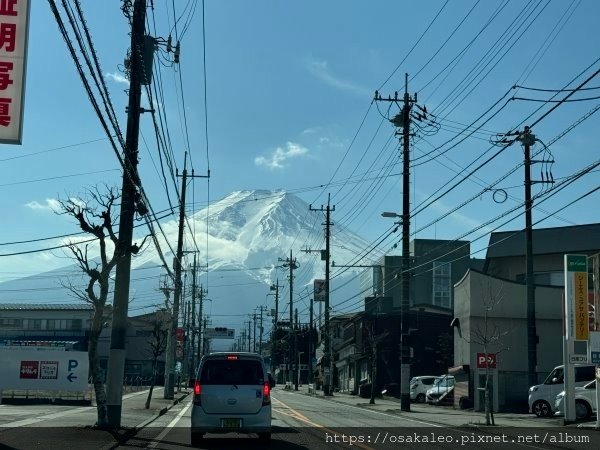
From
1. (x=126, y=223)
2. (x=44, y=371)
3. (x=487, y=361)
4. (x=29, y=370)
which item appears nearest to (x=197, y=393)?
(x=126, y=223)

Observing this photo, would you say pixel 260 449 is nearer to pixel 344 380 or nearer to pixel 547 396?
pixel 547 396

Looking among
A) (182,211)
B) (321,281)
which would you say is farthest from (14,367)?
(321,281)

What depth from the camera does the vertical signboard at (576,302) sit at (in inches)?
1037

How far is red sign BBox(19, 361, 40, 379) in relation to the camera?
36.4 meters

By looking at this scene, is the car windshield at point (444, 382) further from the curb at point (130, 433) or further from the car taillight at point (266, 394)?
the car taillight at point (266, 394)

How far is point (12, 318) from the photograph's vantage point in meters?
89.6

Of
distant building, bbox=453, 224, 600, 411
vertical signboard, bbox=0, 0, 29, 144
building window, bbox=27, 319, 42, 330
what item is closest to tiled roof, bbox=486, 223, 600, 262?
distant building, bbox=453, 224, 600, 411

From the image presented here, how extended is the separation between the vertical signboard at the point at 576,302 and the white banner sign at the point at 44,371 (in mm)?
21583

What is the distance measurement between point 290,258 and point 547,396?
2014 inches

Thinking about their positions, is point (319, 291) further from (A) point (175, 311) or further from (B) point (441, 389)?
(A) point (175, 311)

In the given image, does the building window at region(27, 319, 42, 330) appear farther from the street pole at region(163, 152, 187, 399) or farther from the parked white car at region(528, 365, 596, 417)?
the parked white car at region(528, 365, 596, 417)

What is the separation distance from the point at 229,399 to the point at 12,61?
824 centimetres

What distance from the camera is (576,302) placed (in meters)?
26.5

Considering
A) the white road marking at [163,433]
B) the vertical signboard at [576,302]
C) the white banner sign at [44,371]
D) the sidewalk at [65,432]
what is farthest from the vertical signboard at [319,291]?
the sidewalk at [65,432]
